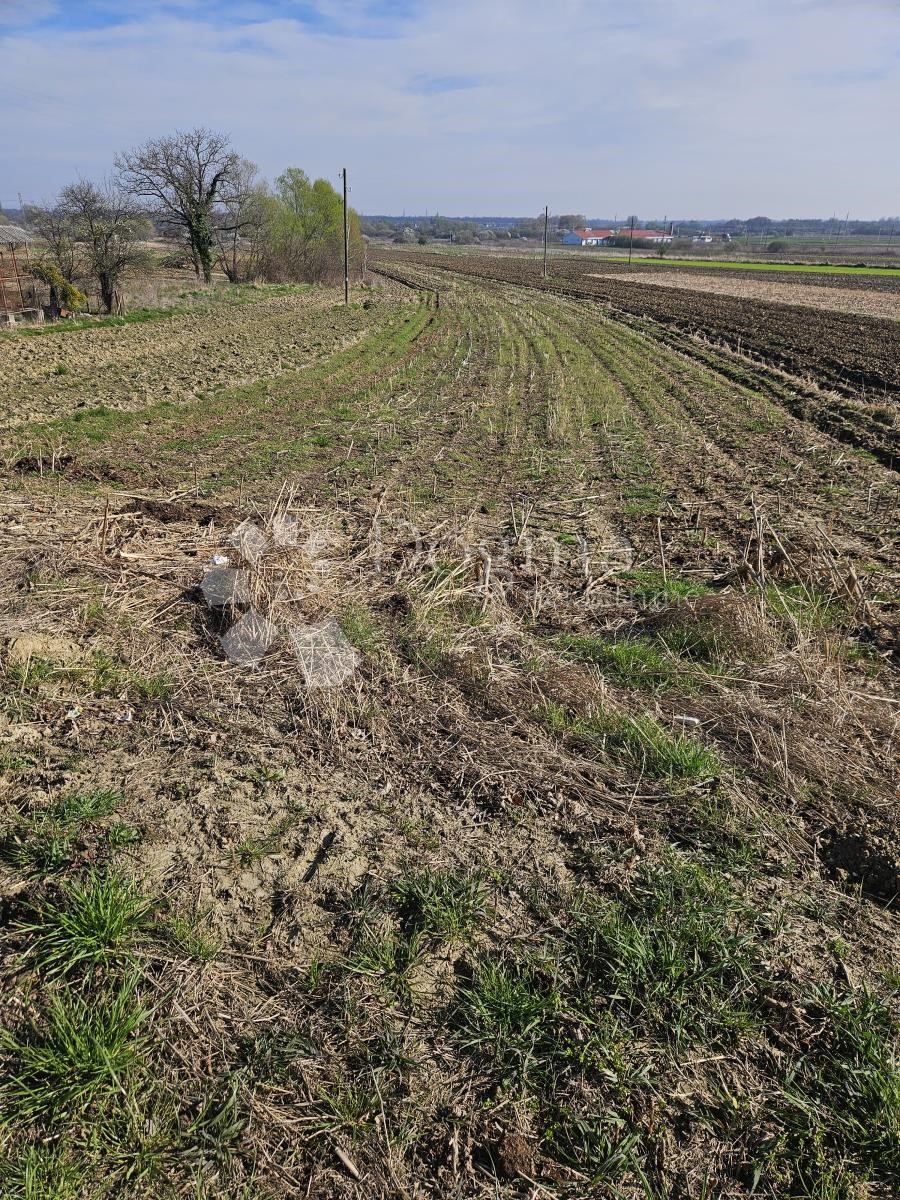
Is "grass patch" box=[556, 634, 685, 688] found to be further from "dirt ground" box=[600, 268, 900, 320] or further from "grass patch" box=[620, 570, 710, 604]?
"dirt ground" box=[600, 268, 900, 320]

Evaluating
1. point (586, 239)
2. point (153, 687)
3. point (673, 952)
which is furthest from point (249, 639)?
point (586, 239)

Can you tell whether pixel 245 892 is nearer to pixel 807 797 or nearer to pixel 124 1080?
pixel 124 1080

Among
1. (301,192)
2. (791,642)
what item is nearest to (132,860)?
(791,642)

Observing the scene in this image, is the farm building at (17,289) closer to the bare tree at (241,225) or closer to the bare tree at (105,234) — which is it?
the bare tree at (105,234)

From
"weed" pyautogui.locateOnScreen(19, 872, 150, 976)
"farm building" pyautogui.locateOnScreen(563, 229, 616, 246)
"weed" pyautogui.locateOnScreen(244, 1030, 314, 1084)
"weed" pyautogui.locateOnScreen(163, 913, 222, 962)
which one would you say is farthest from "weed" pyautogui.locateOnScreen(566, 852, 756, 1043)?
"farm building" pyautogui.locateOnScreen(563, 229, 616, 246)

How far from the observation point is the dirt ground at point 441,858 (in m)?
2.49

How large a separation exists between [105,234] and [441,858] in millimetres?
35052

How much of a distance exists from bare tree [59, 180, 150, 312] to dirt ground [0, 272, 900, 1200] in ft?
92.2

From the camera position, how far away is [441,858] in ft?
11.9

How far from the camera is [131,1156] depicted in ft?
7.80

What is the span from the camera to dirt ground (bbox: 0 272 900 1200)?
249 centimetres

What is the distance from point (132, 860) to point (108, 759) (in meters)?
0.92

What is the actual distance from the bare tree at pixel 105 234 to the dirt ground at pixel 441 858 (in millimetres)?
28101

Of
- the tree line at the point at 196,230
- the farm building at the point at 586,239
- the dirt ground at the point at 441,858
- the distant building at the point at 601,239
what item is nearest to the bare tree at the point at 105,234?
the tree line at the point at 196,230
